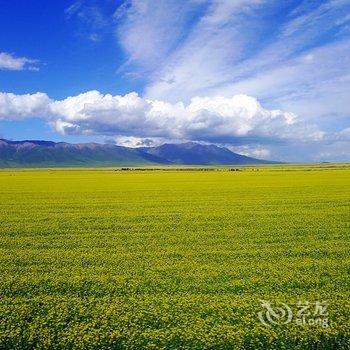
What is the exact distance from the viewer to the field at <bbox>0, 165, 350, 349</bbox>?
29.8 feet

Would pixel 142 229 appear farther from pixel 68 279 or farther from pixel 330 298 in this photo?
pixel 330 298

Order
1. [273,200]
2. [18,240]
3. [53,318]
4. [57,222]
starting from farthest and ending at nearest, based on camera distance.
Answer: [273,200] < [57,222] < [18,240] < [53,318]

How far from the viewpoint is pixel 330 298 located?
1098 cm

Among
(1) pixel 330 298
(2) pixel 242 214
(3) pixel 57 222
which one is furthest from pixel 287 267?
(3) pixel 57 222

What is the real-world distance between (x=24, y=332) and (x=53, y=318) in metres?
0.85

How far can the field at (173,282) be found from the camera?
9.07 metres

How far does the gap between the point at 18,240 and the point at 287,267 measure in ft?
41.3

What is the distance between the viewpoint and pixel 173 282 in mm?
12375

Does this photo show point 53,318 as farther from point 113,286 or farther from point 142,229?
point 142,229

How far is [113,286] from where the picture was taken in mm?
12141

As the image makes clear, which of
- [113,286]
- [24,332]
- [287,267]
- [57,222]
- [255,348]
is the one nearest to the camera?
[255,348]

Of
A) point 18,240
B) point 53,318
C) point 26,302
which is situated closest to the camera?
point 53,318

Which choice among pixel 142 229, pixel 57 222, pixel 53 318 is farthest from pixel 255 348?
pixel 57 222

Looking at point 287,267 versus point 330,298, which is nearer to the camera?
point 330,298
